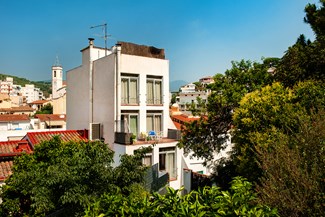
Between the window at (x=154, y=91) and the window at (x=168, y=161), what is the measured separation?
4.22m

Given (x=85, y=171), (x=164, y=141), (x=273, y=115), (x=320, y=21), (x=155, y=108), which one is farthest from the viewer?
(x=155, y=108)

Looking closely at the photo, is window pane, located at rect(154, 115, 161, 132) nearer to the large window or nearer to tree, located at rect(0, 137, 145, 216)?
the large window

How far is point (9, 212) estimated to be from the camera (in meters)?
12.9

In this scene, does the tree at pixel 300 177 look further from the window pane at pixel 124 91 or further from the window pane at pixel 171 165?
the window pane at pixel 124 91

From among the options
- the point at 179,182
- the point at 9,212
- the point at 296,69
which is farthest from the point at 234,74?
the point at 9,212

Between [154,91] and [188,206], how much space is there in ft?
57.5

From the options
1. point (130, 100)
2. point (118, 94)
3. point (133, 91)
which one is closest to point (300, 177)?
point (118, 94)

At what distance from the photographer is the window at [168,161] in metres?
19.9

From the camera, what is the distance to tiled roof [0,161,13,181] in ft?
49.9

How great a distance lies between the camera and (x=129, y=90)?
67.7ft

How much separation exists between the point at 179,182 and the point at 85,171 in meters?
12.2

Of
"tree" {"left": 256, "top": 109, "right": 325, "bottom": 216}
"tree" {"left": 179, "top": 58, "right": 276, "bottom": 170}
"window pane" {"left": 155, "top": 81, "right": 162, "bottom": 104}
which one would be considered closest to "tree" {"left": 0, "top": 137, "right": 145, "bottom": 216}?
"tree" {"left": 256, "top": 109, "right": 325, "bottom": 216}

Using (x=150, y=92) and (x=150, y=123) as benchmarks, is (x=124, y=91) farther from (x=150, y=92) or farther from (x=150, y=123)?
(x=150, y=123)

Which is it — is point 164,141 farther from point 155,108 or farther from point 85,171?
point 85,171
